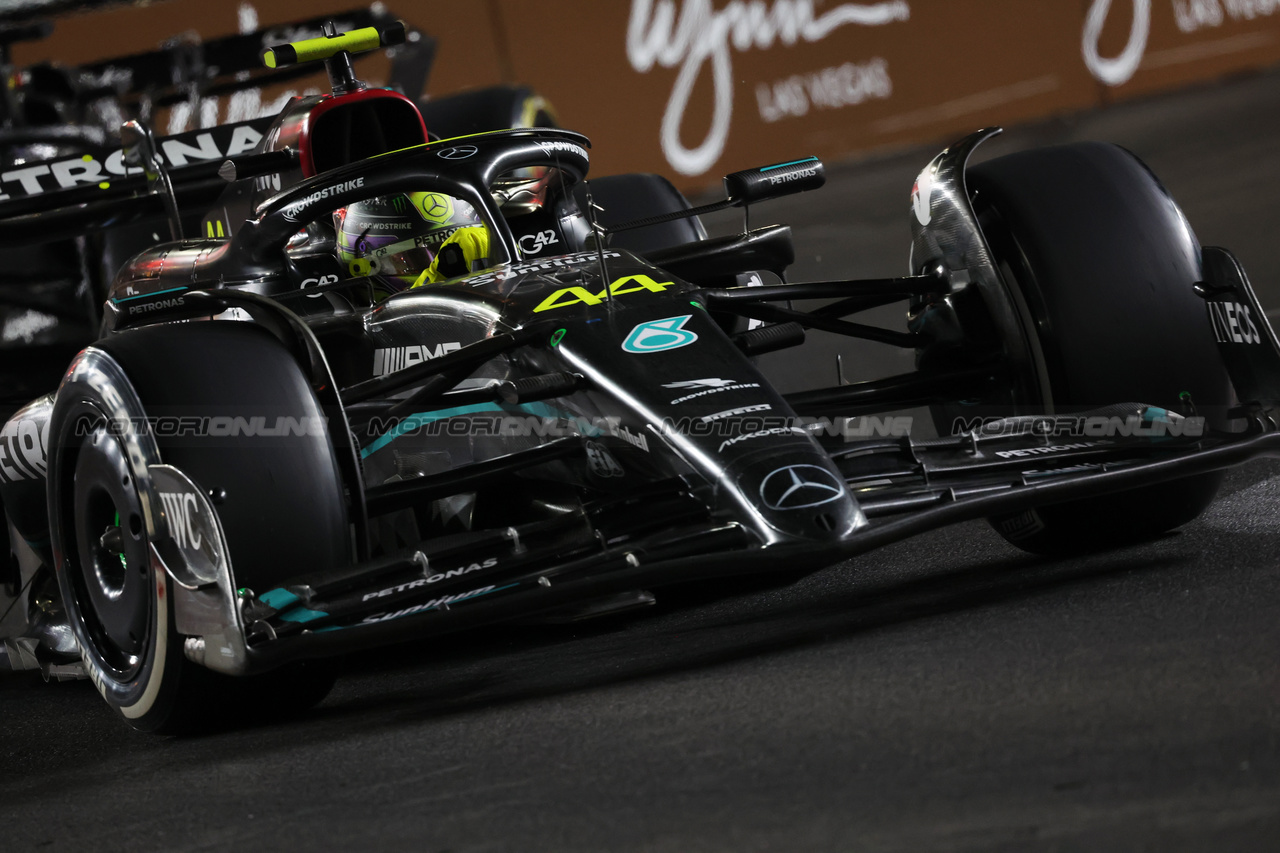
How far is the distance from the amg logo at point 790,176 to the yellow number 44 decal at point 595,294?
1.92 feet

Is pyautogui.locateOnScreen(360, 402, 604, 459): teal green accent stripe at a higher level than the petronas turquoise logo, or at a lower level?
lower

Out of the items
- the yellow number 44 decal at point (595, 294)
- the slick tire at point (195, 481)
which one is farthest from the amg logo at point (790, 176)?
the slick tire at point (195, 481)

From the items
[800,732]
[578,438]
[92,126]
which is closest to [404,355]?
[578,438]

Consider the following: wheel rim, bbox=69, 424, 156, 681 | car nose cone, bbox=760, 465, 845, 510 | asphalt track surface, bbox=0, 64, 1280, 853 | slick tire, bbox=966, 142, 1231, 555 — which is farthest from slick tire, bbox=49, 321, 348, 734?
slick tire, bbox=966, 142, 1231, 555

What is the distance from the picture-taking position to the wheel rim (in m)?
3.38

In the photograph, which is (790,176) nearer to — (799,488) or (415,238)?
(415,238)

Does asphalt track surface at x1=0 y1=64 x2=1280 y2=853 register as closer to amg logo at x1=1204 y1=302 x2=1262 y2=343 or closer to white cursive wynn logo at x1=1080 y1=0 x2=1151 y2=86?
amg logo at x1=1204 y1=302 x2=1262 y2=343

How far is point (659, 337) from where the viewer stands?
3580 mm

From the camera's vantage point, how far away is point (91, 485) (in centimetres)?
359

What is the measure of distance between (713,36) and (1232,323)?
30.2 ft

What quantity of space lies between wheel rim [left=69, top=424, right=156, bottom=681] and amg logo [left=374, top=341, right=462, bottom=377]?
0.76m

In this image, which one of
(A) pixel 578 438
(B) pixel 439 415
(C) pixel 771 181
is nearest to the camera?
(A) pixel 578 438

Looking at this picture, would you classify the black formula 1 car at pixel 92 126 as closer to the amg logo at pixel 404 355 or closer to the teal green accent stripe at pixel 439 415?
the amg logo at pixel 404 355

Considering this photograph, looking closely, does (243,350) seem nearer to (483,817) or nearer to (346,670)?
(346,670)
